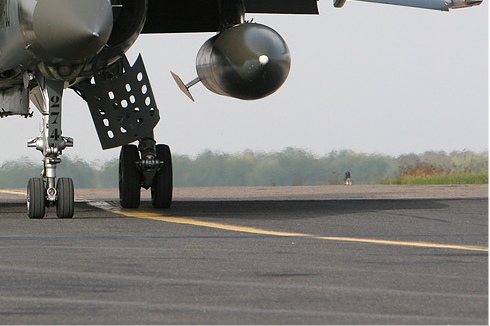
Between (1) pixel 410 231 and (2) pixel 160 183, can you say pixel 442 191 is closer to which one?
(2) pixel 160 183

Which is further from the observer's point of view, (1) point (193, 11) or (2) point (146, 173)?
(1) point (193, 11)

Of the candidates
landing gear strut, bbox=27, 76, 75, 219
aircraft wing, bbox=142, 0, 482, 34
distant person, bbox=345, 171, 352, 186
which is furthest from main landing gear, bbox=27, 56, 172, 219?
distant person, bbox=345, 171, 352, 186

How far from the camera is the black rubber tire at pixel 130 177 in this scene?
15.7 m

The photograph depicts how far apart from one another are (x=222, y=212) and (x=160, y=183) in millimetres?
1188

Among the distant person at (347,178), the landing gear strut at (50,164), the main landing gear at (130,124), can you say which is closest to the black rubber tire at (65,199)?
the landing gear strut at (50,164)

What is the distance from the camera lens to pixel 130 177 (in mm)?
15727

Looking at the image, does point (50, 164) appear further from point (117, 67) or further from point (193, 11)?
point (193, 11)

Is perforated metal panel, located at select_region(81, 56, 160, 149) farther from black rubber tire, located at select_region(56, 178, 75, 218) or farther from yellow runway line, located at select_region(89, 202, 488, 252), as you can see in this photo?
black rubber tire, located at select_region(56, 178, 75, 218)

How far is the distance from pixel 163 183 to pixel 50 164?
2.71 metres

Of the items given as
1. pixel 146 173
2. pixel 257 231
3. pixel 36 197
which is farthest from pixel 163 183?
pixel 257 231

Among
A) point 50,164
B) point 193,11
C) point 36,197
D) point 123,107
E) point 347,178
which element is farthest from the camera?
point 347,178

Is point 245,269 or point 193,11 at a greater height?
point 193,11

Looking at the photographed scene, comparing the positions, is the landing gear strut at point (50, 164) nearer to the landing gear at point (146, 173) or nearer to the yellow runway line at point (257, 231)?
the yellow runway line at point (257, 231)

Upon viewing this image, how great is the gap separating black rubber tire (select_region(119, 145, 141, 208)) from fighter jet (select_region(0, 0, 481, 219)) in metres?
0.01
